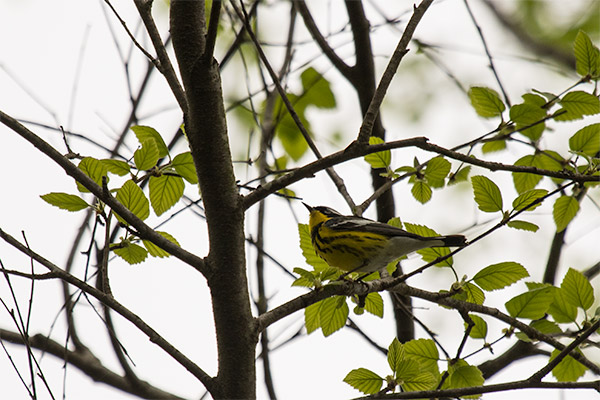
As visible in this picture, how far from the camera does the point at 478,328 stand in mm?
2863

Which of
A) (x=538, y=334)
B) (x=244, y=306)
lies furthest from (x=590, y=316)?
(x=244, y=306)

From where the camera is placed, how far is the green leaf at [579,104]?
10.2 feet

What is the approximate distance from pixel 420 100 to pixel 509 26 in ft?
12.1

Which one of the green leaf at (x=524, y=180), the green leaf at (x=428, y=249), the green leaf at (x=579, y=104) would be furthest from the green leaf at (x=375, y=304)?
the green leaf at (x=579, y=104)

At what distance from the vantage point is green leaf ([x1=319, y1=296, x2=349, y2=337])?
9.47ft

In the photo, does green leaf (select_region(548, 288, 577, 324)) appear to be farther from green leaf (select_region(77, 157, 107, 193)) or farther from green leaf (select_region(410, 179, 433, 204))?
green leaf (select_region(77, 157, 107, 193))

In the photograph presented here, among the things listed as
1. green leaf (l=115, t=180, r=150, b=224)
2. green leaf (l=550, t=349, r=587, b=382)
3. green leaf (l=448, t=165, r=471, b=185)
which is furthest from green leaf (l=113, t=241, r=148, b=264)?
green leaf (l=550, t=349, r=587, b=382)

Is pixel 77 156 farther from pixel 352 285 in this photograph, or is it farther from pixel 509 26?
pixel 509 26

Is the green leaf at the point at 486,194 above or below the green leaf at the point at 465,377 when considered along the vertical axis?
above

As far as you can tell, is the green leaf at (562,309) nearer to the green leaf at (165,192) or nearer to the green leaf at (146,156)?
the green leaf at (165,192)

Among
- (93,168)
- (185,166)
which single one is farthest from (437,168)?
(93,168)

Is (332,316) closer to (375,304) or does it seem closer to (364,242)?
(375,304)

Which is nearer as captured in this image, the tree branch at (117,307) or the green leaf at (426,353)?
the tree branch at (117,307)

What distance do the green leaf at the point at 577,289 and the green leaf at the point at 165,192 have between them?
1.85 meters
